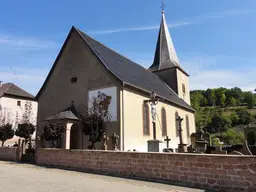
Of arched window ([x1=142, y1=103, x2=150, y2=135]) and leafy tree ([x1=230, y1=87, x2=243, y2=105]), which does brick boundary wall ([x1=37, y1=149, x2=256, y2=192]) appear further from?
leafy tree ([x1=230, y1=87, x2=243, y2=105])

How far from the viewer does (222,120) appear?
69625 millimetres

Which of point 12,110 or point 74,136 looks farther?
point 12,110

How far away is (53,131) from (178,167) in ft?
32.4

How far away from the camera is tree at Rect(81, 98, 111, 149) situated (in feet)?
51.9

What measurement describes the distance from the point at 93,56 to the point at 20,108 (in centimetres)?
2036

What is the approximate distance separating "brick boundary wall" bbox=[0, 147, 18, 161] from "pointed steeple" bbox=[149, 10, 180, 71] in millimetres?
21337

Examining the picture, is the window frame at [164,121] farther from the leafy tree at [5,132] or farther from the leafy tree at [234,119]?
the leafy tree at [234,119]

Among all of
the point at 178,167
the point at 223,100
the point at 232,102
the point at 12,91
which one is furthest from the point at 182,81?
the point at 232,102

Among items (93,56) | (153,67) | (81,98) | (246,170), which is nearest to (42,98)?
(81,98)

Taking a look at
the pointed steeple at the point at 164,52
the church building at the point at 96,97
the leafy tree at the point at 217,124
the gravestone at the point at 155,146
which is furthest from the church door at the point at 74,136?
the leafy tree at the point at 217,124

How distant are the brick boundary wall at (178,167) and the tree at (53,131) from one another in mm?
3716

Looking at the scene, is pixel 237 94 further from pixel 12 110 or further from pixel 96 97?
pixel 96 97

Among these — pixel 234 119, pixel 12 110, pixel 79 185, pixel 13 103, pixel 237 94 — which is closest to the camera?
pixel 79 185

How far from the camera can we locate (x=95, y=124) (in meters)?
16.0
